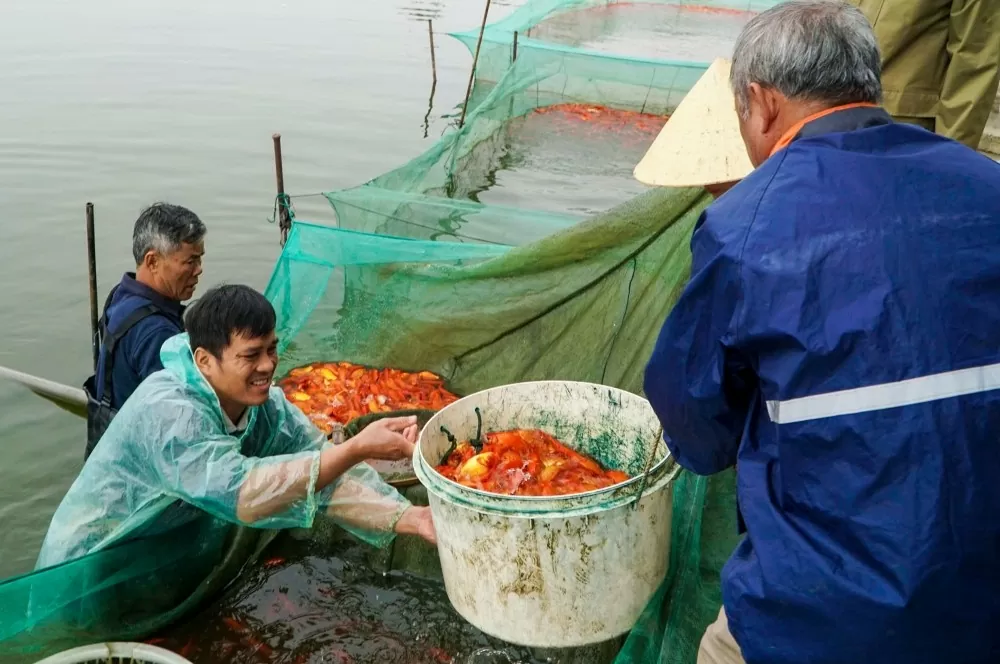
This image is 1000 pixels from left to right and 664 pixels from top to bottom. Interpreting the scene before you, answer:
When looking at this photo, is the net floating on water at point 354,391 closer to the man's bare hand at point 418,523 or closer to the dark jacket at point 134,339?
the dark jacket at point 134,339

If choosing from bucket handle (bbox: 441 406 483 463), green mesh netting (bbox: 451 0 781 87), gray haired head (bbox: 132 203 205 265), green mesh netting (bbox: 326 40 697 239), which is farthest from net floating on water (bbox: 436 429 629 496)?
green mesh netting (bbox: 451 0 781 87)

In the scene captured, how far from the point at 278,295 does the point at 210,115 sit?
10462mm

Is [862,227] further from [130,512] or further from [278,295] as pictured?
[278,295]

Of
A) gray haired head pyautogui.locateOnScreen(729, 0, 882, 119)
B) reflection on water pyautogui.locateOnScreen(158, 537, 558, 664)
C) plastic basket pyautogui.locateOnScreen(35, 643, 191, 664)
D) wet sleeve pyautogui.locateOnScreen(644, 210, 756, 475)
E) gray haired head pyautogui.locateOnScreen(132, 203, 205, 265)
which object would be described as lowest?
reflection on water pyautogui.locateOnScreen(158, 537, 558, 664)

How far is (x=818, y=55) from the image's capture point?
1.90m

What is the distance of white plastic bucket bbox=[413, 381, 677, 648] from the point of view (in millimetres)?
2607

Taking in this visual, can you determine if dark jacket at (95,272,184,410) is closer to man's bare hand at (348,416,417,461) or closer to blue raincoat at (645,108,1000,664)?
man's bare hand at (348,416,417,461)

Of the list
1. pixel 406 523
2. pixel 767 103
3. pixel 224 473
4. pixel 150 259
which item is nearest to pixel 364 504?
pixel 406 523

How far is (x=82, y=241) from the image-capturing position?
32.2 ft

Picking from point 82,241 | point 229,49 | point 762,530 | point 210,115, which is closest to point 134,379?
point 762,530

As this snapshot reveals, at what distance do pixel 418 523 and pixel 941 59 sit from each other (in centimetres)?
356

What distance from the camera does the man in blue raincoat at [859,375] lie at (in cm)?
166

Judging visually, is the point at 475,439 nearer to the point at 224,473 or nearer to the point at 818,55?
the point at 224,473

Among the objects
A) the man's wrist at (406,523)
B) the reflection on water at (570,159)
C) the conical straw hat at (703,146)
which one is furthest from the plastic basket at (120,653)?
the reflection on water at (570,159)
